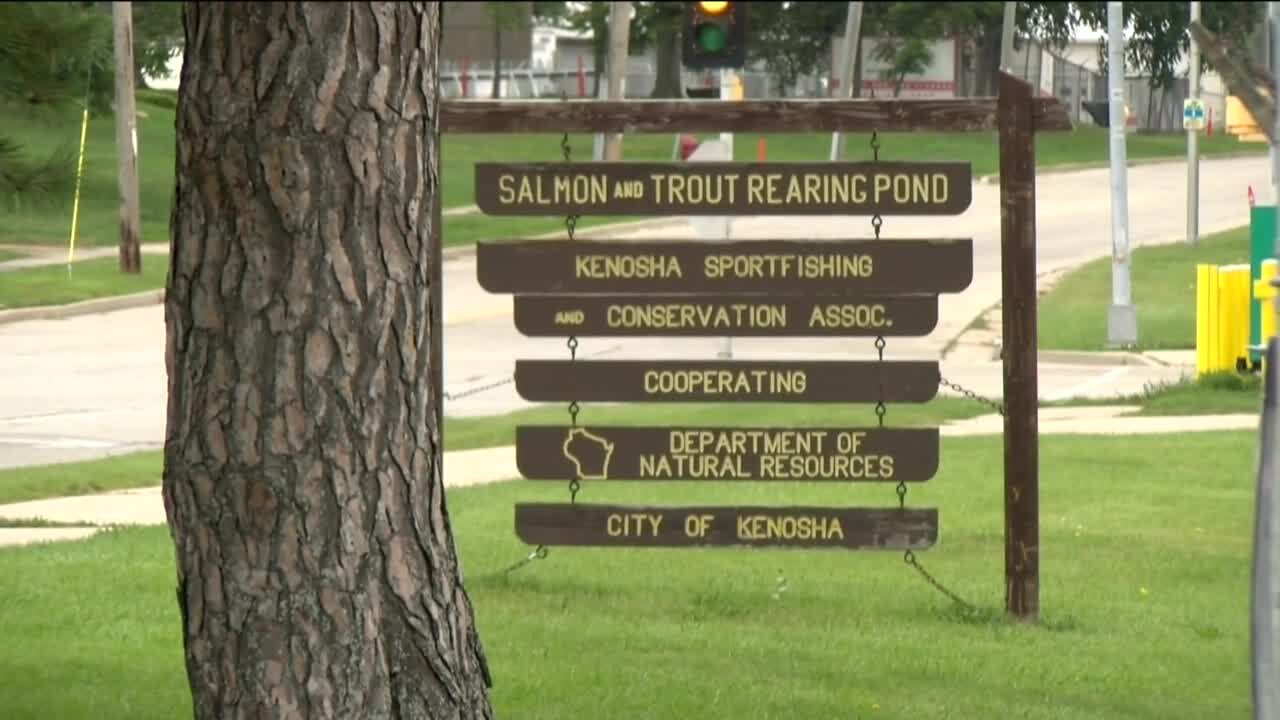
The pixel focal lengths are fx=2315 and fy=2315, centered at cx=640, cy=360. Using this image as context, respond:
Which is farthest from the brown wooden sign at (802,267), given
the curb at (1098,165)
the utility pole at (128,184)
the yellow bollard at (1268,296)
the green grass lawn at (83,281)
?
the curb at (1098,165)

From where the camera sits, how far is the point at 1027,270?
8.84m

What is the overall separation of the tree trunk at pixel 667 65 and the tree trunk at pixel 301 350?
63.0 metres

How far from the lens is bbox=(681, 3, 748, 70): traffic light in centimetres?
2095

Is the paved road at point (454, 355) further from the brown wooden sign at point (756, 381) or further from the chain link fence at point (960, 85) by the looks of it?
the chain link fence at point (960, 85)

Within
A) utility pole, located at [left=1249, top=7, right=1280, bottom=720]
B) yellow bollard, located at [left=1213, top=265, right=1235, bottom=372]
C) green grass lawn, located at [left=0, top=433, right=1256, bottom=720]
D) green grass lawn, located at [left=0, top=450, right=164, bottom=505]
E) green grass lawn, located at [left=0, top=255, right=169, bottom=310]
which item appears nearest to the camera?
utility pole, located at [left=1249, top=7, right=1280, bottom=720]

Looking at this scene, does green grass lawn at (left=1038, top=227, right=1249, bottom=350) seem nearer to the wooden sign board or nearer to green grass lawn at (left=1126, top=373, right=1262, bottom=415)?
green grass lawn at (left=1126, top=373, right=1262, bottom=415)

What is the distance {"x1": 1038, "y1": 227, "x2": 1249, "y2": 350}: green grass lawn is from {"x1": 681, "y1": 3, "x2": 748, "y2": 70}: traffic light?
564cm

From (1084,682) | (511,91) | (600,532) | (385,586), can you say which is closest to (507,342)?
(600,532)

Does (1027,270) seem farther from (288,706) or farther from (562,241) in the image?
(288,706)

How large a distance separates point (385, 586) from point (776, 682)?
8.42ft

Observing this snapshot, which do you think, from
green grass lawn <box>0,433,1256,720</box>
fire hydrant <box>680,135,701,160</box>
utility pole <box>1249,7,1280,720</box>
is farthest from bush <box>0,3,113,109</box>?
fire hydrant <box>680,135,701,160</box>

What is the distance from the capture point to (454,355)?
77.0 ft

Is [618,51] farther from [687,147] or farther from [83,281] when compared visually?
[687,147]

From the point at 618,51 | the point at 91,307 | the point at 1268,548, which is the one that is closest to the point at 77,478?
the point at 1268,548
